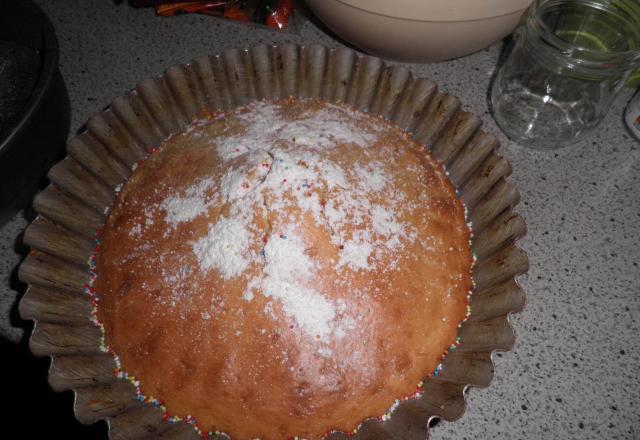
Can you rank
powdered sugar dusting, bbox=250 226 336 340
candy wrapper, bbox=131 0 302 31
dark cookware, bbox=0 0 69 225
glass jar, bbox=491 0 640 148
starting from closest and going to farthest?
powdered sugar dusting, bbox=250 226 336 340
dark cookware, bbox=0 0 69 225
glass jar, bbox=491 0 640 148
candy wrapper, bbox=131 0 302 31

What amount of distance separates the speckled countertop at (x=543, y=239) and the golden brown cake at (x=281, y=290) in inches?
7.8

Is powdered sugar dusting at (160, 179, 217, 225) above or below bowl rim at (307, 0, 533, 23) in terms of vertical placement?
below

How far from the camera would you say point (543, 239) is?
1101 mm

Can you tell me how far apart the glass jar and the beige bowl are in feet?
0.27

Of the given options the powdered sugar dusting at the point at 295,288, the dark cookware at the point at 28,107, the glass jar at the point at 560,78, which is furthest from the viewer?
the glass jar at the point at 560,78

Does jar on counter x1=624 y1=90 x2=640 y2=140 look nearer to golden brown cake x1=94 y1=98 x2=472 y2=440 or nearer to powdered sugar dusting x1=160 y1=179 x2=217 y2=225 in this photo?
golden brown cake x1=94 y1=98 x2=472 y2=440

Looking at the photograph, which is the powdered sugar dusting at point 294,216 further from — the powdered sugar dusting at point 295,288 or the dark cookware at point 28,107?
the dark cookware at point 28,107

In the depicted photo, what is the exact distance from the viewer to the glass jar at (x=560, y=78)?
112cm

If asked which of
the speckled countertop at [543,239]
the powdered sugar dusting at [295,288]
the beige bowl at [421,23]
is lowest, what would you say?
the speckled countertop at [543,239]

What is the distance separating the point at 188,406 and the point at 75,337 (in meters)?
0.26

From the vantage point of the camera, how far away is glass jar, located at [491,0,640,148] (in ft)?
3.67

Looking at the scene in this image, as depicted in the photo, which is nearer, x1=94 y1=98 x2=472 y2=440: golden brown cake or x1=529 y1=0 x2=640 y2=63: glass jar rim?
x1=94 y1=98 x2=472 y2=440: golden brown cake

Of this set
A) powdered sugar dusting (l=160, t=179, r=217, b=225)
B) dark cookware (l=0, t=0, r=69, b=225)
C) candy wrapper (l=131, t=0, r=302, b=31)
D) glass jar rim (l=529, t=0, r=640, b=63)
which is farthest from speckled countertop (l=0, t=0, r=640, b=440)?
powdered sugar dusting (l=160, t=179, r=217, b=225)

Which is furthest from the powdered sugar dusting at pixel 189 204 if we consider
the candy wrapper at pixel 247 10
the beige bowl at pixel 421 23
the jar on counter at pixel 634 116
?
the jar on counter at pixel 634 116
